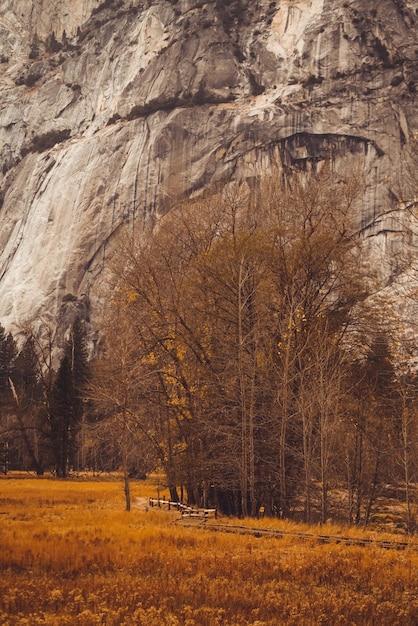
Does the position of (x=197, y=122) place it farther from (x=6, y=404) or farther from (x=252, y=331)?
(x=252, y=331)

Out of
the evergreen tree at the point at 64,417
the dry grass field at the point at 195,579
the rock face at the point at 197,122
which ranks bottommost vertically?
the dry grass field at the point at 195,579

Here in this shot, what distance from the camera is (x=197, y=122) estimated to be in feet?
266

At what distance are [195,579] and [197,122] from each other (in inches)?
3052

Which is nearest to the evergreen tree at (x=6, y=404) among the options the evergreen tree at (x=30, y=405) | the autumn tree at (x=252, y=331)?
the evergreen tree at (x=30, y=405)

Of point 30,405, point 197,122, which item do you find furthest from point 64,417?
point 197,122

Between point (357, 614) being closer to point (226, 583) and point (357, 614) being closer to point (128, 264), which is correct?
point (226, 583)

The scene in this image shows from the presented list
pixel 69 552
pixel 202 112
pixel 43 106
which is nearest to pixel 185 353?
pixel 69 552

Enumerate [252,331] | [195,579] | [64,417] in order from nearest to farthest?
[195,579] < [252,331] < [64,417]

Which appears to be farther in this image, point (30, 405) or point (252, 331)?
point (30, 405)

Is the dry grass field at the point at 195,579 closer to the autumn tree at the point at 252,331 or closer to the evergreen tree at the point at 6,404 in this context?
the autumn tree at the point at 252,331

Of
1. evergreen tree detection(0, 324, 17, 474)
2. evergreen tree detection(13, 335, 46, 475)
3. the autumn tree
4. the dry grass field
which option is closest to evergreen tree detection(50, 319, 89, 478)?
evergreen tree detection(13, 335, 46, 475)

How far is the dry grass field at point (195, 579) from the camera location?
6570 mm

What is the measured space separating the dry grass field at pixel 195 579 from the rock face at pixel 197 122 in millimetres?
59748

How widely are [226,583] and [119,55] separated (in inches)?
3693
